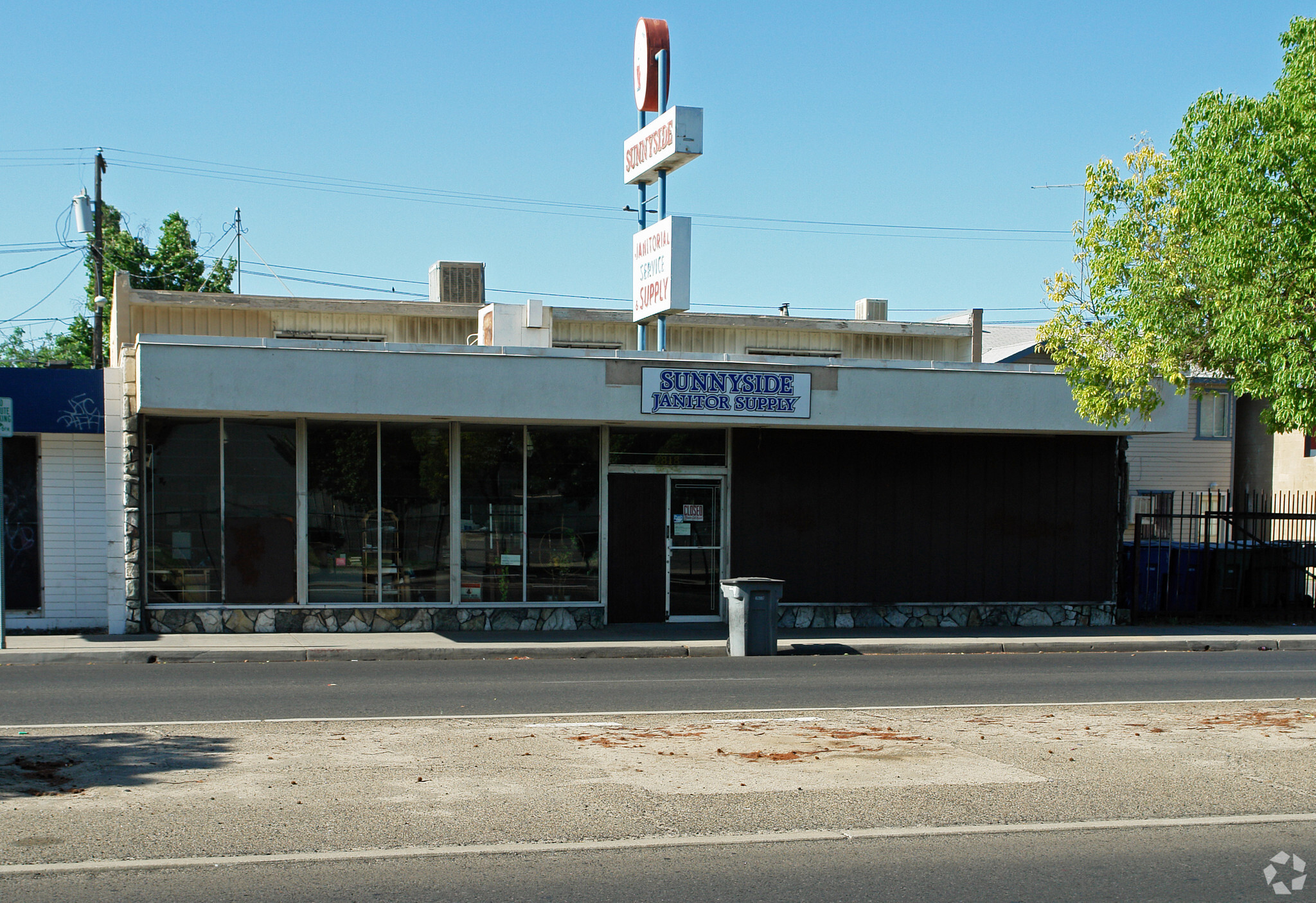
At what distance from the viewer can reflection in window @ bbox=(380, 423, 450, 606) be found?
17938 mm

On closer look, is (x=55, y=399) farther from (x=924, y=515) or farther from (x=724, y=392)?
(x=924, y=515)

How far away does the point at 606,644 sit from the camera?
16.6 m

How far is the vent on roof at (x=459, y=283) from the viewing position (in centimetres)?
2750

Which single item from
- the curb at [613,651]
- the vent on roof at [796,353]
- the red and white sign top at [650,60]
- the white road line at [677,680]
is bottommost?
the curb at [613,651]

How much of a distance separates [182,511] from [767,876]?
13481mm

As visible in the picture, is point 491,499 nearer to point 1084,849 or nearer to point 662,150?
point 662,150

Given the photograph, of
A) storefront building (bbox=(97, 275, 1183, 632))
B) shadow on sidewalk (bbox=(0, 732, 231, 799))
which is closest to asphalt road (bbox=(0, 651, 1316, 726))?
shadow on sidewalk (bbox=(0, 732, 231, 799))

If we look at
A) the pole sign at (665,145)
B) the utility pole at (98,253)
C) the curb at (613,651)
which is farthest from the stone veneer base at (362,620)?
the utility pole at (98,253)

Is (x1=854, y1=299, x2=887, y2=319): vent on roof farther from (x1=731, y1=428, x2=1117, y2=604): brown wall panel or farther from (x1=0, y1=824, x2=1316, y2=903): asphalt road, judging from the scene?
(x1=0, y1=824, x2=1316, y2=903): asphalt road

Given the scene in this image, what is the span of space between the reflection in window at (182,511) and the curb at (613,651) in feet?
7.34

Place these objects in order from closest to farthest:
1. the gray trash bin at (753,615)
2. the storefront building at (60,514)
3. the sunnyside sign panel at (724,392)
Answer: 1. the gray trash bin at (753,615)
2. the storefront building at (60,514)
3. the sunnyside sign panel at (724,392)

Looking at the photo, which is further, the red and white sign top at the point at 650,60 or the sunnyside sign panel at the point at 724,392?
the red and white sign top at the point at 650,60

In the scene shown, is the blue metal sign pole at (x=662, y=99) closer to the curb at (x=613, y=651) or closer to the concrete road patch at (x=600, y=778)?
the curb at (x=613, y=651)

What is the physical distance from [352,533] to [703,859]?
1254 centimetres
